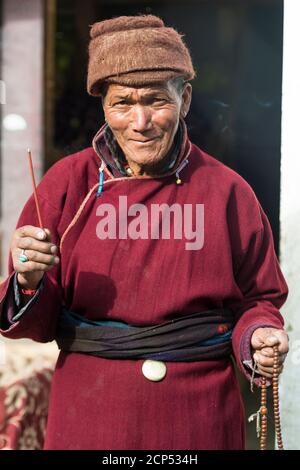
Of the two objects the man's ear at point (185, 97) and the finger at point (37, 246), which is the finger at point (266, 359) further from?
the man's ear at point (185, 97)

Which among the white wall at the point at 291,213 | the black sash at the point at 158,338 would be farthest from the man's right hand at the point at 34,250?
the white wall at the point at 291,213

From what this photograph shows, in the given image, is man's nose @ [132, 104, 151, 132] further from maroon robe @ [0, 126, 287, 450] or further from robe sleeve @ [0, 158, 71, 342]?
robe sleeve @ [0, 158, 71, 342]

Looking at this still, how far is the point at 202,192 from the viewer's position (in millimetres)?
2264

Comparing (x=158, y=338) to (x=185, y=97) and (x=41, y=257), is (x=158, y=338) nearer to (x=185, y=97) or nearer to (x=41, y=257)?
(x=41, y=257)

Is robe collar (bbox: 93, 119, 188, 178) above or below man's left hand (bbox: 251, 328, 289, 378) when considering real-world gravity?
above

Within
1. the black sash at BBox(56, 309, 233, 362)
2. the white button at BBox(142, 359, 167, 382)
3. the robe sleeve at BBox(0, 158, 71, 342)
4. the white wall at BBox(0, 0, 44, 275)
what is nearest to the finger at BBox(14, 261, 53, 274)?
the robe sleeve at BBox(0, 158, 71, 342)

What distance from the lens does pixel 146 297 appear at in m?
2.19

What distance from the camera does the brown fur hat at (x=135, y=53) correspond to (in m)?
2.14

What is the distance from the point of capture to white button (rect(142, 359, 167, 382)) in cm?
219

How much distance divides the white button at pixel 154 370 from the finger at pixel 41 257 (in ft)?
1.28

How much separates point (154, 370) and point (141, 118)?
665 millimetres

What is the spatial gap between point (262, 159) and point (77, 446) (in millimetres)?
1752

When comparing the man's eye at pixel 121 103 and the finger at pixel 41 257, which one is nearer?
the finger at pixel 41 257

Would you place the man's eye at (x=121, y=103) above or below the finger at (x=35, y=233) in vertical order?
above
